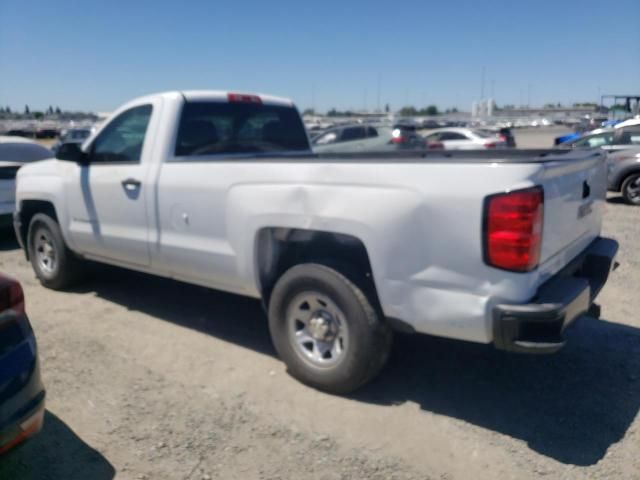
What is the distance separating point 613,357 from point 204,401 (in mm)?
3008

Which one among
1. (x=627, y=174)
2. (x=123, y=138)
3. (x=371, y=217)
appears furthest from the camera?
(x=627, y=174)

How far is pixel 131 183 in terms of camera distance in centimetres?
480

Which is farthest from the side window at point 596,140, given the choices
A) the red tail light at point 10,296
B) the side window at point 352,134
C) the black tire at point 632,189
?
the red tail light at point 10,296

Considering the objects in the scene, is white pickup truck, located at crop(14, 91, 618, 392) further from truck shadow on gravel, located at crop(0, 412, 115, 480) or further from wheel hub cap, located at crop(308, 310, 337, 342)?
truck shadow on gravel, located at crop(0, 412, 115, 480)

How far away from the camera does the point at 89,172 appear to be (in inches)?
208

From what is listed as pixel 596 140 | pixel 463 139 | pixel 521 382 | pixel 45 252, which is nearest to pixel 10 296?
pixel 521 382

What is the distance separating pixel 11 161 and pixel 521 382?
7.96m

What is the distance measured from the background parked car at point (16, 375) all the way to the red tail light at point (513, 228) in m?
2.27

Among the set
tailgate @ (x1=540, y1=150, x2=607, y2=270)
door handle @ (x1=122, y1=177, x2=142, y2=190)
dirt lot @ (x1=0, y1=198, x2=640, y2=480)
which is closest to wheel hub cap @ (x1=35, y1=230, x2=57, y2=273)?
dirt lot @ (x1=0, y1=198, x2=640, y2=480)

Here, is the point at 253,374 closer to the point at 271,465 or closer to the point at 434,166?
the point at 271,465

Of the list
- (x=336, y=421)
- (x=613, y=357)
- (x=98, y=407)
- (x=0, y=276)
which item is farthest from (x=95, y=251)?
(x=613, y=357)

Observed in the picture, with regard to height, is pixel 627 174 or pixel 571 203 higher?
pixel 571 203

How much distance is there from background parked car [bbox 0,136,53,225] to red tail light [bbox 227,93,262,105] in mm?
4844

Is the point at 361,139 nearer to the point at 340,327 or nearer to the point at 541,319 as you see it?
the point at 340,327
